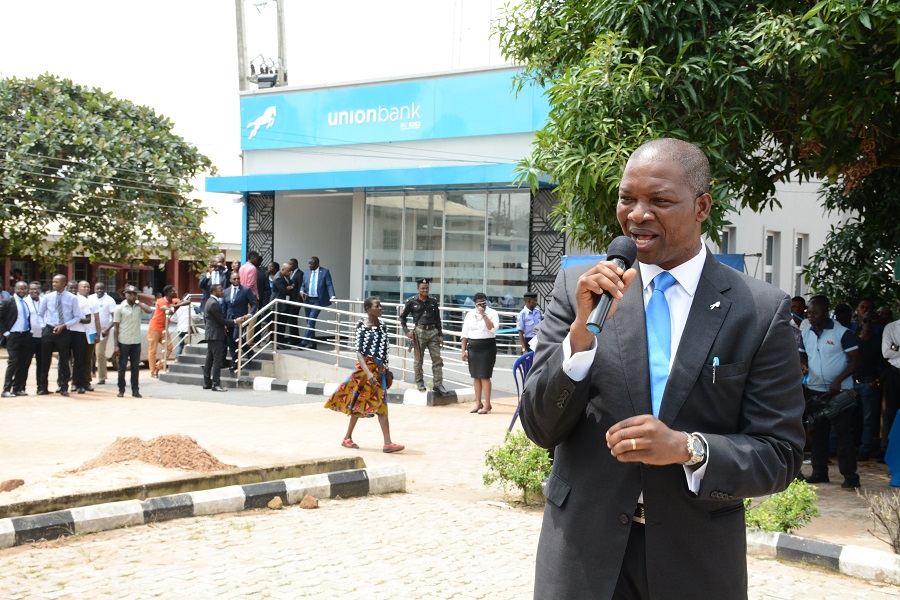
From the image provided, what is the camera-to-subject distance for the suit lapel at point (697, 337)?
2.23m

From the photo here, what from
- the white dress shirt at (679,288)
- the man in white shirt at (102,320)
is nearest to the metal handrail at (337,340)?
the man in white shirt at (102,320)

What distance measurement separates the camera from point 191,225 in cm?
3016

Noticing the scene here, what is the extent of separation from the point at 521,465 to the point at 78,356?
34.9 feet

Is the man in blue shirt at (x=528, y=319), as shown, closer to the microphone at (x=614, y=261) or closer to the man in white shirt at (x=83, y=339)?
the man in white shirt at (x=83, y=339)

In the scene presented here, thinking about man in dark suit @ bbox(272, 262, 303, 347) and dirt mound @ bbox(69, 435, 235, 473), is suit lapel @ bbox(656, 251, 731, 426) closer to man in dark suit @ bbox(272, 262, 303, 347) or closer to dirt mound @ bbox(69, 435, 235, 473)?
dirt mound @ bbox(69, 435, 235, 473)

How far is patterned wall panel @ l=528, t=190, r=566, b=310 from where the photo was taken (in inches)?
716

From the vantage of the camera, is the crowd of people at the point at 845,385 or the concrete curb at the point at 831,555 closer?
the concrete curb at the point at 831,555

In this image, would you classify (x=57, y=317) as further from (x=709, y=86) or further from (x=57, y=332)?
(x=709, y=86)

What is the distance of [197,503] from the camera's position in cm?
722

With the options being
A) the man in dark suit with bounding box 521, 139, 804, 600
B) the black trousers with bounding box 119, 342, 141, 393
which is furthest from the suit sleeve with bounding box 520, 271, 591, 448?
the black trousers with bounding box 119, 342, 141, 393

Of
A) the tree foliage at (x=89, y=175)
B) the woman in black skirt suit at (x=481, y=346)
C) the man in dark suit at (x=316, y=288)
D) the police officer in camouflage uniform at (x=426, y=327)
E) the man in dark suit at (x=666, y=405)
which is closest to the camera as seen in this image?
the man in dark suit at (x=666, y=405)

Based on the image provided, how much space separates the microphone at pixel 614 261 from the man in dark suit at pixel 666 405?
0.04 m

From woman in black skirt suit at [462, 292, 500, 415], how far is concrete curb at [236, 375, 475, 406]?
42.8 inches

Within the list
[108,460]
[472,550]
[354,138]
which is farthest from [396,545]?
[354,138]
